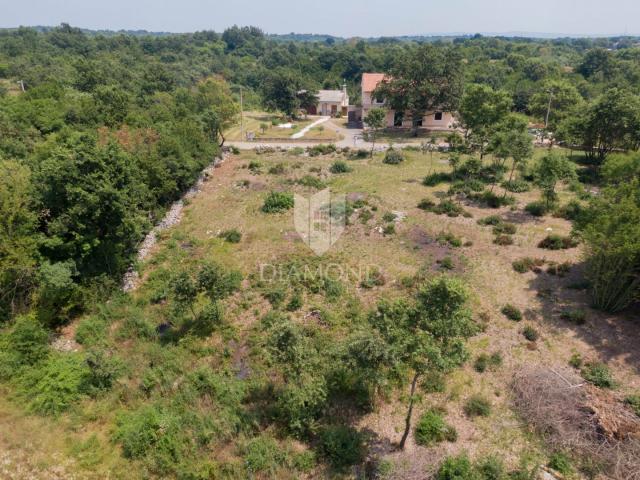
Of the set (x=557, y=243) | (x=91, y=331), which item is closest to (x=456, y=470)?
(x=91, y=331)

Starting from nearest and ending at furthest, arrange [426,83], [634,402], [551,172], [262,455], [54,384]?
[262,455] → [634,402] → [54,384] → [551,172] → [426,83]

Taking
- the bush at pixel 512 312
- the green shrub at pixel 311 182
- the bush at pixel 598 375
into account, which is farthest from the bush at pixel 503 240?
the green shrub at pixel 311 182

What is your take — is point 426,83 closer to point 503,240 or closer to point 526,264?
point 503,240

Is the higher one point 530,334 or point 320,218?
point 320,218

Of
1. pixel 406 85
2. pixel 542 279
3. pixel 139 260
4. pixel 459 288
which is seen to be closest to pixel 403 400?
pixel 459 288

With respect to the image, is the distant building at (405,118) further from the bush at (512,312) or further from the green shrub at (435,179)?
the bush at (512,312)

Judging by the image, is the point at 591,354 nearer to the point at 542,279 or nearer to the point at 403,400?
the point at 542,279
